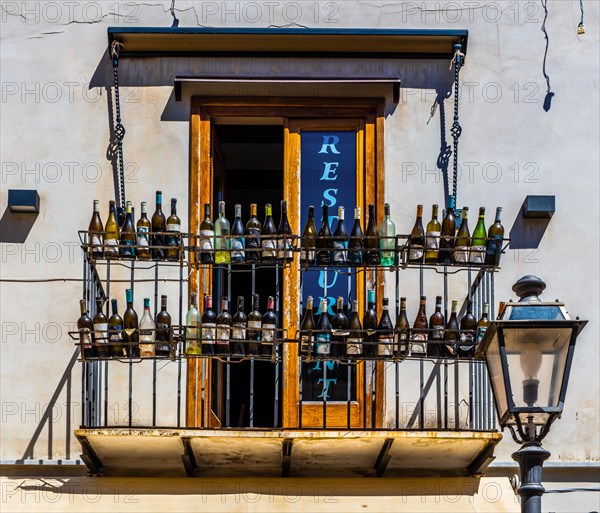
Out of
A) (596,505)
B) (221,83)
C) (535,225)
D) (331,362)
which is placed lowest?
(596,505)

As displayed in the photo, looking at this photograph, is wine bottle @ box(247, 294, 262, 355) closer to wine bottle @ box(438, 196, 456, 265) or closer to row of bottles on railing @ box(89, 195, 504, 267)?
row of bottles on railing @ box(89, 195, 504, 267)

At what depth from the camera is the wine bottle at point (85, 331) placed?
9922mm

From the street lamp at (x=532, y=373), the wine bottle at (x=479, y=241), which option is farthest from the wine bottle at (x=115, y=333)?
the street lamp at (x=532, y=373)

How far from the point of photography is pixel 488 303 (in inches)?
408

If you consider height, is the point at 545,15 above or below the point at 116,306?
above

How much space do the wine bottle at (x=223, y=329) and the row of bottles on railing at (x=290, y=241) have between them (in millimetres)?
307

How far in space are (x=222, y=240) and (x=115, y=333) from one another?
917 millimetres

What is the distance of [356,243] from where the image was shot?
10.3 m

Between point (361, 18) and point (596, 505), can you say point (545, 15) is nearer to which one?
point (361, 18)

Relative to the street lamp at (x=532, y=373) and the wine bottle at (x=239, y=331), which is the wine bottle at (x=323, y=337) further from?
the street lamp at (x=532, y=373)

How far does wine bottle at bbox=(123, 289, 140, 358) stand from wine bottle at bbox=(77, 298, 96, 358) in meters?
0.21

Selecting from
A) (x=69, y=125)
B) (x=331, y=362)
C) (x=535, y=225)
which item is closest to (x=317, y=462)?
(x=331, y=362)

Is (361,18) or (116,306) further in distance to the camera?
(361,18)

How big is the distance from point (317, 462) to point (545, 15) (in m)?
3.54
